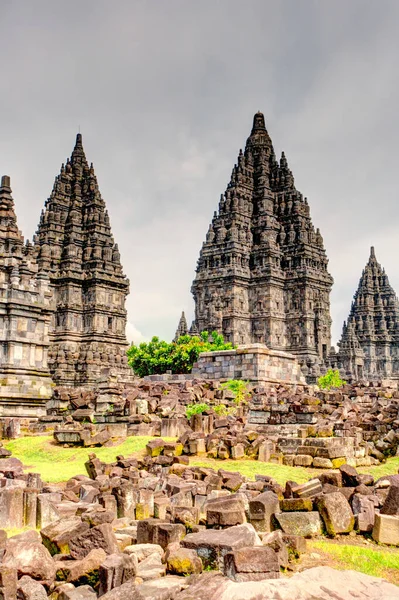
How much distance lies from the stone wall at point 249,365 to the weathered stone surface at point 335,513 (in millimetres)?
14830

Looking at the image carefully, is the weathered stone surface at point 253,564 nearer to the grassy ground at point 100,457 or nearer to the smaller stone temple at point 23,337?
the grassy ground at point 100,457

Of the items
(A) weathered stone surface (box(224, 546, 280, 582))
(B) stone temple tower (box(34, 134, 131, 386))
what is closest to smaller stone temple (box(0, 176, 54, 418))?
(A) weathered stone surface (box(224, 546, 280, 582))

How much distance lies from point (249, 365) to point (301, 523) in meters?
15.5

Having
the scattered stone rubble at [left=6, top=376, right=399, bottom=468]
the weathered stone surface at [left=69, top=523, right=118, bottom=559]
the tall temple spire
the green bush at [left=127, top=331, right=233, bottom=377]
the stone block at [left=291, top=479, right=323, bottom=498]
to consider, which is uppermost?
the tall temple spire

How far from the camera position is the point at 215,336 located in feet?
145

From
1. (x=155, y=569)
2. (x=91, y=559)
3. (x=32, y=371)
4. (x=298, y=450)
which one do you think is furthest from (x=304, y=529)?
(x=32, y=371)

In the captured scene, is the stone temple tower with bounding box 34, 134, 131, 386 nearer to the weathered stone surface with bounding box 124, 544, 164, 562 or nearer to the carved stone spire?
the carved stone spire

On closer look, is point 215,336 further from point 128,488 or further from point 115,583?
point 115,583

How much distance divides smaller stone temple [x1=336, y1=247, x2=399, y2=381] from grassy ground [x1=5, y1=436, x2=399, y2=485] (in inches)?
2210

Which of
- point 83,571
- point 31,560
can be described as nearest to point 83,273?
point 31,560

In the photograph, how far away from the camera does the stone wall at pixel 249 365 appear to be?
22.0 m

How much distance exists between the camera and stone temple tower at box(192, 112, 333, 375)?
2035 inches

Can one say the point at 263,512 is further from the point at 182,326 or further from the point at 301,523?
the point at 182,326

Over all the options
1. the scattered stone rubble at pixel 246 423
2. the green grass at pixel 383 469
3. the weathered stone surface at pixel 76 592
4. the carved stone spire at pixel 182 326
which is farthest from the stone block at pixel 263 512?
the carved stone spire at pixel 182 326
